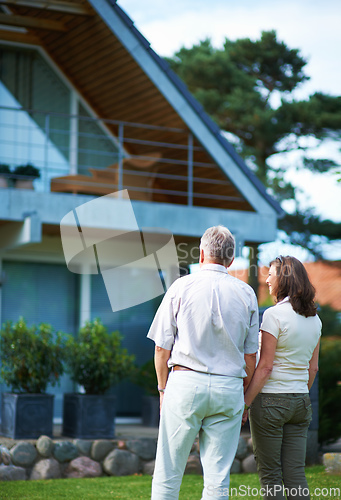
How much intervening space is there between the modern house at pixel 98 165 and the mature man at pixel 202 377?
5743 millimetres

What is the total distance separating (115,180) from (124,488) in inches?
202

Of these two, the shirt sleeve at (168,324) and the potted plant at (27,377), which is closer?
the shirt sleeve at (168,324)

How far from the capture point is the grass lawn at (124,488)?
5.73 m

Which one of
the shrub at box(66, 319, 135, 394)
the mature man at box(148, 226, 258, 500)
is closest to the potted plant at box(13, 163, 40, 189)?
the shrub at box(66, 319, 135, 394)

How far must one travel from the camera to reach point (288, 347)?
3.71 meters

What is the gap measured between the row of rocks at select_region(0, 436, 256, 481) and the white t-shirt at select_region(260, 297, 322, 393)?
151 inches

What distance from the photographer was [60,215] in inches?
354

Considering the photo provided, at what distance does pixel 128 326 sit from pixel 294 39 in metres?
13.7

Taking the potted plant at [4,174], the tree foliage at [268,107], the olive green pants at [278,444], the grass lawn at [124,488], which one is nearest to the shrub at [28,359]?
the grass lawn at [124,488]

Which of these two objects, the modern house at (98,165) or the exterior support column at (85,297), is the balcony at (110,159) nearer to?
the modern house at (98,165)

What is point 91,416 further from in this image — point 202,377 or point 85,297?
point 202,377

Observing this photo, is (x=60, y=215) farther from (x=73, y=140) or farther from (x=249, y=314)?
(x=249, y=314)

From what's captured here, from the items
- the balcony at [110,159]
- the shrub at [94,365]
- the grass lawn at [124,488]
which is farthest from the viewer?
the balcony at [110,159]

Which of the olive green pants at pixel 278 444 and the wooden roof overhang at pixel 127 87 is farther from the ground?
the wooden roof overhang at pixel 127 87
